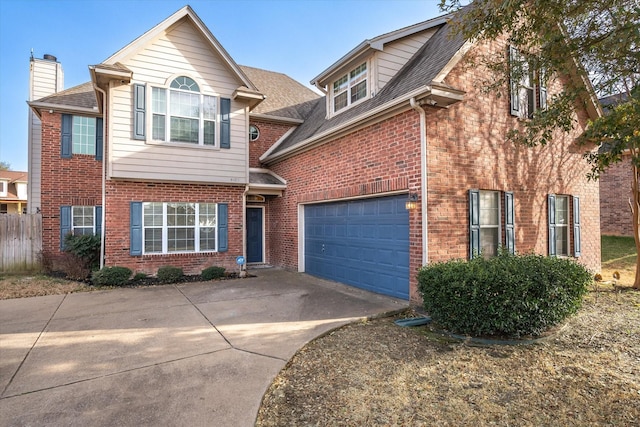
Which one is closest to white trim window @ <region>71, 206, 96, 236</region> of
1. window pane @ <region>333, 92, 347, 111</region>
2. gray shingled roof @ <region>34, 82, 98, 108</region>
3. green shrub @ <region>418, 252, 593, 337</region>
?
gray shingled roof @ <region>34, 82, 98, 108</region>

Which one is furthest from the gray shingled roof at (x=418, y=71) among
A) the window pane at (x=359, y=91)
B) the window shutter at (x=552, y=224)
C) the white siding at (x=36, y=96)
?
the white siding at (x=36, y=96)

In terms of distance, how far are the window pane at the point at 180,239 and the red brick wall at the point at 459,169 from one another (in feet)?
12.8

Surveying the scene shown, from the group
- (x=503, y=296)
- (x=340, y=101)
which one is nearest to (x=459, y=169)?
(x=503, y=296)

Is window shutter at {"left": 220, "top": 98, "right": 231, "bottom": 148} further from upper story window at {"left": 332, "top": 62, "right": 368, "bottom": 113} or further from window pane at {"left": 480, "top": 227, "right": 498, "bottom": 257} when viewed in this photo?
window pane at {"left": 480, "top": 227, "right": 498, "bottom": 257}

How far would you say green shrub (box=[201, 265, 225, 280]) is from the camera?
1031 cm

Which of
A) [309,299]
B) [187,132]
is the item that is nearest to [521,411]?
[309,299]

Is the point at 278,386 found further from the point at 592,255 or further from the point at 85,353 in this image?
the point at 592,255

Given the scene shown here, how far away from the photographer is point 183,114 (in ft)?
34.1

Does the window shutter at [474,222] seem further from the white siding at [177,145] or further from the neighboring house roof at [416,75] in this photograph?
the white siding at [177,145]

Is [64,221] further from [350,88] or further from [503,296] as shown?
[503,296]

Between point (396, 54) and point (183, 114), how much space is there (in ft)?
21.1

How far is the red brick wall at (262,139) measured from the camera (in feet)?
43.2

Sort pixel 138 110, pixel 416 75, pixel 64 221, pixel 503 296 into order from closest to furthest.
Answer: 1. pixel 503 296
2. pixel 416 75
3. pixel 138 110
4. pixel 64 221

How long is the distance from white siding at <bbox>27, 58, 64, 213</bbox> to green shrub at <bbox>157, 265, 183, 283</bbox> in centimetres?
727
